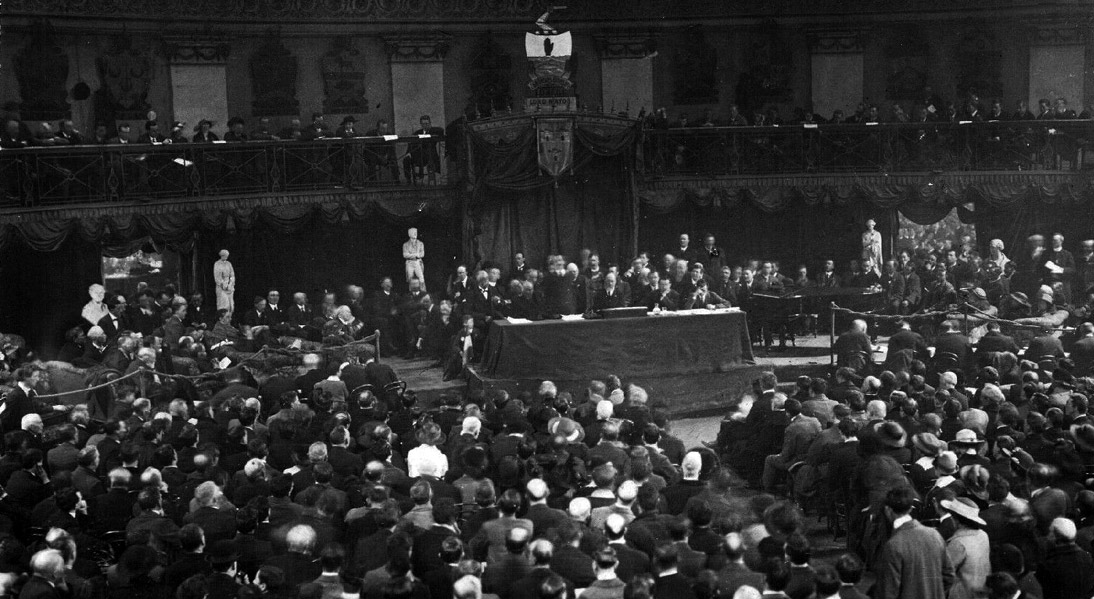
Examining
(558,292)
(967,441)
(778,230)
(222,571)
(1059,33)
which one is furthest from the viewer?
(1059,33)

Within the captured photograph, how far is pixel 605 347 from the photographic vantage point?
17.3m

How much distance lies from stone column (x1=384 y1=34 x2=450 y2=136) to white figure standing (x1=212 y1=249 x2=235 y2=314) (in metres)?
6.41

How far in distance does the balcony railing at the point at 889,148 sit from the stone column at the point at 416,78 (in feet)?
20.0

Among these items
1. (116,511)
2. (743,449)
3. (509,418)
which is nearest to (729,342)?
(743,449)

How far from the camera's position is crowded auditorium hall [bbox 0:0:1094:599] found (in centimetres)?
819

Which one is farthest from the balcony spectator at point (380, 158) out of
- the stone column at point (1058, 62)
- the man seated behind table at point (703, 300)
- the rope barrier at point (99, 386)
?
the stone column at point (1058, 62)

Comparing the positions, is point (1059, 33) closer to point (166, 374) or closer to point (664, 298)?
point (664, 298)

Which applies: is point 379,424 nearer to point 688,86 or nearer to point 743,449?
point 743,449

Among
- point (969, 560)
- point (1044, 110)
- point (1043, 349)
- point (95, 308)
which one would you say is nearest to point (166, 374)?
point (95, 308)

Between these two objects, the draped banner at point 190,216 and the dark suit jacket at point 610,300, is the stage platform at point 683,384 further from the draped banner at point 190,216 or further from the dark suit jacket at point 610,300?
the draped banner at point 190,216

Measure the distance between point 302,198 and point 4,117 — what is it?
570 cm

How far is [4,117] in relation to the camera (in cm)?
2142

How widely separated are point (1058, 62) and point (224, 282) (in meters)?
19.8

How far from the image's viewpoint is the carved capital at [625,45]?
89.1 ft
